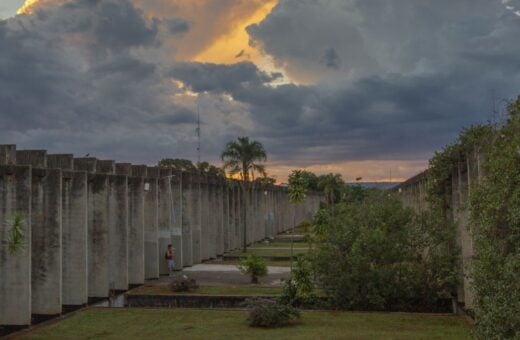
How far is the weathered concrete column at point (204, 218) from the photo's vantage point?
36.4 m

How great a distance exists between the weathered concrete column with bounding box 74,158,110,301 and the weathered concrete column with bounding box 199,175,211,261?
13145 millimetres

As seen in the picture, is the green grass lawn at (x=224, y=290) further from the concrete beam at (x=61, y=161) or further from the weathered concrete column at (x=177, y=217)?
the weathered concrete column at (x=177, y=217)

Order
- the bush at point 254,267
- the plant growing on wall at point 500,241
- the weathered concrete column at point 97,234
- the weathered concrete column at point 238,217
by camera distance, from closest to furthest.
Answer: the plant growing on wall at point 500,241, the weathered concrete column at point 97,234, the bush at point 254,267, the weathered concrete column at point 238,217

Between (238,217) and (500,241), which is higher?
(238,217)

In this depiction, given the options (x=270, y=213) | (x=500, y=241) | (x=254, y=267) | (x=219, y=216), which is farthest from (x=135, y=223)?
(x=270, y=213)

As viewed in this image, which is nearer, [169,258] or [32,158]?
[32,158]

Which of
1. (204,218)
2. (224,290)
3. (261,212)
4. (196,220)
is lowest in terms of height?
(224,290)

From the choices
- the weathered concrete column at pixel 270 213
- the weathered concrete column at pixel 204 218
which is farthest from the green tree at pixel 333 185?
the weathered concrete column at pixel 204 218

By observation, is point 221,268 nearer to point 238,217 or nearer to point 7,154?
point 238,217

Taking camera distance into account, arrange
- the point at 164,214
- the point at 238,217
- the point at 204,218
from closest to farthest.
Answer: the point at 164,214 < the point at 204,218 < the point at 238,217

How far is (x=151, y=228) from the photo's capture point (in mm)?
28438

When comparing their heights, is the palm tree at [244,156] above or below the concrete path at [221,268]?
above

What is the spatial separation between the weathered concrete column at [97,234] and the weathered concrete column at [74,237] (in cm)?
181

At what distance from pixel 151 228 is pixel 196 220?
21.9 ft
